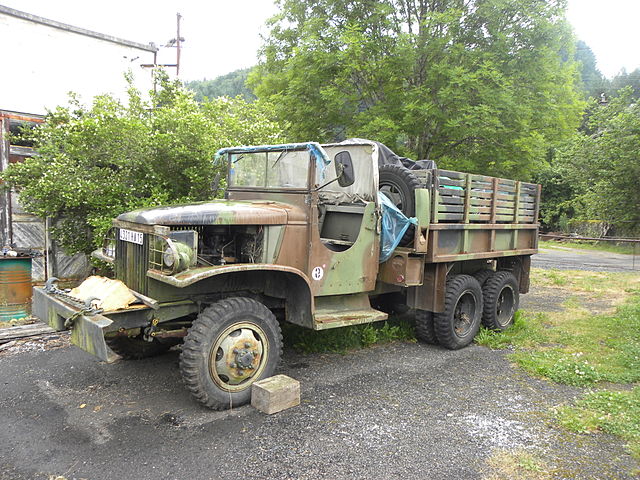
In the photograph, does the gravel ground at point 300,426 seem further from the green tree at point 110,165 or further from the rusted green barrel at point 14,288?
the green tree at point 110,165

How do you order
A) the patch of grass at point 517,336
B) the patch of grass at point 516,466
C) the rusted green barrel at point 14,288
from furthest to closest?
the rusted green barrel at point 14,288 → the patch of grass at point 517,336 → the patch of grass at point 516,466

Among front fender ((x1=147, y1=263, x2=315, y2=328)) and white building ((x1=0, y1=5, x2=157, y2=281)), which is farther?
white building ((x1=0, y1=5, x2=157, y2=281))

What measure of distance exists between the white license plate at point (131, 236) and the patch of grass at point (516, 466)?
3215mm

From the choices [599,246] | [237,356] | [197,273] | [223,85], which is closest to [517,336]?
[237,356]

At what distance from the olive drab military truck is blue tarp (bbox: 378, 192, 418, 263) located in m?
0.01

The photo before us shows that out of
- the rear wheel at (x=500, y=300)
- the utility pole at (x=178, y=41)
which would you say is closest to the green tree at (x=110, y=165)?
the rear wheel at (x=500, y=300)

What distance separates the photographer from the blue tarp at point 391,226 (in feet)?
→ 17.9

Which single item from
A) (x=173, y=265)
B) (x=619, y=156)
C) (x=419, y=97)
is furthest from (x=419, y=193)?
(x=619, y=156)

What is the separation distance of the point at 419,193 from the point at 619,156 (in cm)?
1787

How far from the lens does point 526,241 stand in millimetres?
7449

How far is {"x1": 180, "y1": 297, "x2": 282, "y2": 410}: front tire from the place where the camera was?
3898mm

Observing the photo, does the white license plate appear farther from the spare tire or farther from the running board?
the spare tire

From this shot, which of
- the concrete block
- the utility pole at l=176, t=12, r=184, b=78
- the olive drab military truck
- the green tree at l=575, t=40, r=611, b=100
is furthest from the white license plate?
the green tree at l=575, t=40, r=611, b=100

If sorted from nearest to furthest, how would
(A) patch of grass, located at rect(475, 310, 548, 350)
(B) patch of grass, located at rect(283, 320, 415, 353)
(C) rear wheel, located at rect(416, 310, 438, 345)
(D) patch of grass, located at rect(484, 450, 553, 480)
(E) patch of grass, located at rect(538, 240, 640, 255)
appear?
(D) patch of grass, located at rect(484, 450, 553, 480)
(B) patch of grass, located at rect(283, 320, 415, 353)
(C) rear wheel, located at rect(416, 310, 438, 345)
(A) patch of grass, located at rect(475, 310, 548, 350)
(E) patch of grass, located at rect(538, 240, 640, 255)
